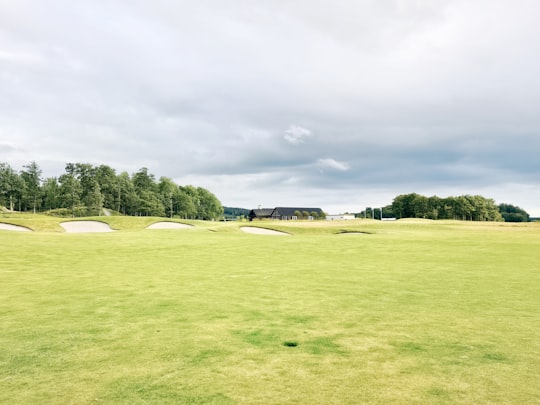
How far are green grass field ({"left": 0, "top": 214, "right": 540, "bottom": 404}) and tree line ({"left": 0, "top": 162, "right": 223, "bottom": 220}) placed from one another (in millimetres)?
98950

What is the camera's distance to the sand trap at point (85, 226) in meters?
53.3

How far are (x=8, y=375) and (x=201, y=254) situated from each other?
803 inches

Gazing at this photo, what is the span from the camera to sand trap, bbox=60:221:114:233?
175 ft

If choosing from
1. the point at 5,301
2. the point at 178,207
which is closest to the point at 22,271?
the point at 5,301

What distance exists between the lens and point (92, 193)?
107938mm

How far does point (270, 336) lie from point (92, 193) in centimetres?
11345

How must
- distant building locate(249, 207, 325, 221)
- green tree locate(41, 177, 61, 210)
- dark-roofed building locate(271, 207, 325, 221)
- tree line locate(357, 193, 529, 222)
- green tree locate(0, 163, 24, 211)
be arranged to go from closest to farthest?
green tree locate(0, 163, 24, 211)
green tree locate(41, 177, 61, 210)
tree line locate(357, 193, 529, 222)
distant building locate(249, 207, 325, 221)
dark-roofed building locate(271, 207, 325, 221)

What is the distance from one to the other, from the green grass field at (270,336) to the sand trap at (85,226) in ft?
127

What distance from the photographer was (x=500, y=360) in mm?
6000

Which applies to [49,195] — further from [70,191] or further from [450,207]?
[450,207]

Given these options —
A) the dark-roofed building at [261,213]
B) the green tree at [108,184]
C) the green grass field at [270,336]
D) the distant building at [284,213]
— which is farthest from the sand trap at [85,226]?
the dark-roofed building at [261,213]

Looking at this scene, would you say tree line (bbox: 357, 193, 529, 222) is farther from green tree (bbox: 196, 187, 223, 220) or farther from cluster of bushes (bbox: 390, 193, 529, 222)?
green tree (bbox: 196, 187, 223, 220)

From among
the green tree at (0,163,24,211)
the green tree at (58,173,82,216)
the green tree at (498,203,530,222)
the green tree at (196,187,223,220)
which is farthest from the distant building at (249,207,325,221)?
the green tree at (498,203,530,222)

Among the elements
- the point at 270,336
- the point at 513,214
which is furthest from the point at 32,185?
the point at 513,214
